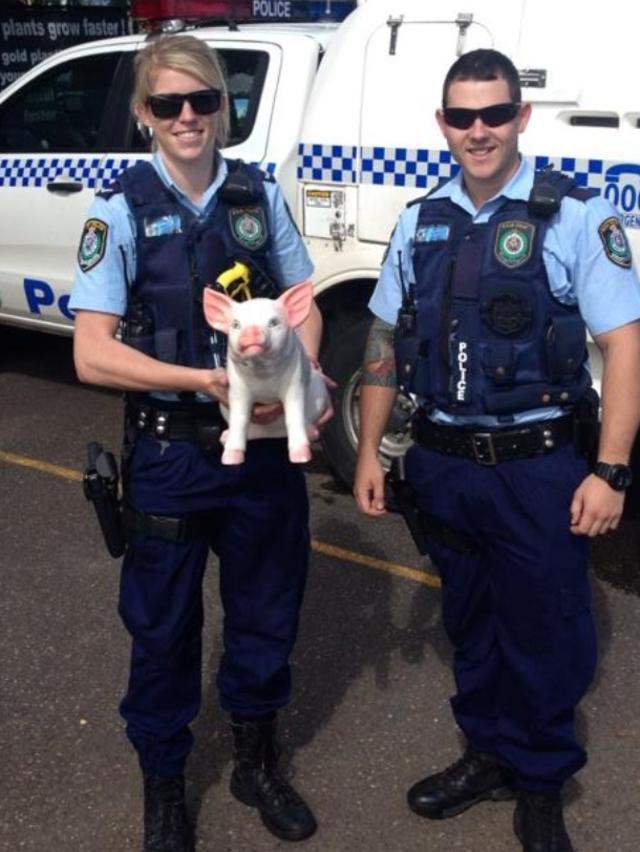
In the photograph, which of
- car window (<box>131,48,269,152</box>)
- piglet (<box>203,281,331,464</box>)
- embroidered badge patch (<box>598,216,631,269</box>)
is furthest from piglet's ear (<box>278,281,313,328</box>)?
car window (<box>131,48,269,152</box>)

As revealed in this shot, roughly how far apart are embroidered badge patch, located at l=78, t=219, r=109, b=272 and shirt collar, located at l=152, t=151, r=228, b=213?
0.16 metres

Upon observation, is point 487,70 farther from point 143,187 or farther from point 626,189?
point 626,189

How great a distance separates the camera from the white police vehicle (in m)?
3.70

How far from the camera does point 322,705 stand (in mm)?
3254

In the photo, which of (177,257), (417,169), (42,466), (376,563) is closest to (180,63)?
(177,257)

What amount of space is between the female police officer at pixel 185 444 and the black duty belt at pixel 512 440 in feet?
1.29

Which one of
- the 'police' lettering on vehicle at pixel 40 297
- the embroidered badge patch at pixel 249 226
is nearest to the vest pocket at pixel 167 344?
the embroidered badge patch at pixel 249 226

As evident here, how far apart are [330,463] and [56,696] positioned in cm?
172

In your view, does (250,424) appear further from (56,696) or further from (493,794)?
(56,696)


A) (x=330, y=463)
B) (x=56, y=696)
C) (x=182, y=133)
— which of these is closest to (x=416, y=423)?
(x=182, y=133)

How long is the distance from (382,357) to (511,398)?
1.24 ft

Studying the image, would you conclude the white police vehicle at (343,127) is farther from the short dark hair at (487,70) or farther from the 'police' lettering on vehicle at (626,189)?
the short dark hair at (487,70)

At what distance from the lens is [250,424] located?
2277 millimetres

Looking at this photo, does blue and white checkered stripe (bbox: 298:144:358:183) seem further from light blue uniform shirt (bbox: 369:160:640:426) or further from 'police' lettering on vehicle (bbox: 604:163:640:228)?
light blue uniform shirt (bbox: 369:160:640:426)
